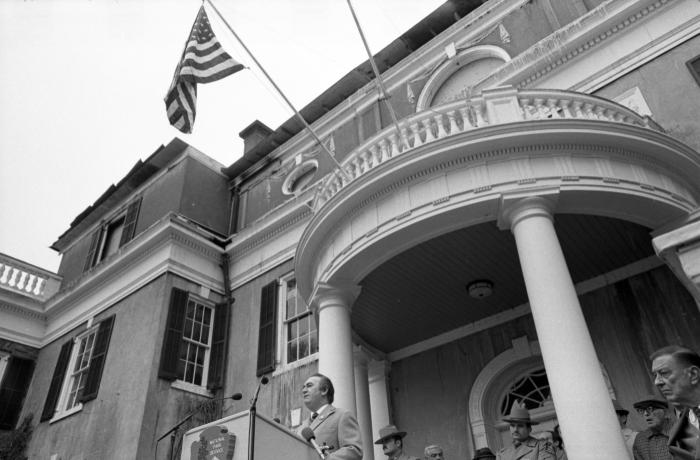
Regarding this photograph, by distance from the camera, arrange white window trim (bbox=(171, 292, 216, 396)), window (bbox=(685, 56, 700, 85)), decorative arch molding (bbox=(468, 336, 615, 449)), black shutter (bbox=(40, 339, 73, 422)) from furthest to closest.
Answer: black shutter (bbox=(40, 339, 73, 422)), white window trim (bbox=(171, 292, 216, 396)), decorative arch molding (bbox=(468, 336, 615, 449)), window (bbox=(685, 56, 700, 85))

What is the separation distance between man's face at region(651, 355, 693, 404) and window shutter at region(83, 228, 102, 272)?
16499mm

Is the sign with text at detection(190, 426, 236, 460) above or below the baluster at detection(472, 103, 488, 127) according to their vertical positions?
below

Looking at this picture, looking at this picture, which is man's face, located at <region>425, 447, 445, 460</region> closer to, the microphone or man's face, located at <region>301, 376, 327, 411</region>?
man's face, located at <region>301, 376, 327, 411</region>

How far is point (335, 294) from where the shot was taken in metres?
7.84

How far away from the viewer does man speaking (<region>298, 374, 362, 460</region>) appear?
3389 mm

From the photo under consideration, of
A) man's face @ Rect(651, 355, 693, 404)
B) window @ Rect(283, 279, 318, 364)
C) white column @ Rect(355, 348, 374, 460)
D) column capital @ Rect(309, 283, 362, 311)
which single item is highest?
window @ Rect(283, 279, 318, 364)

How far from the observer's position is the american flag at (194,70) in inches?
394

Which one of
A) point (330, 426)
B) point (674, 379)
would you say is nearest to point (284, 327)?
point (330, 426)

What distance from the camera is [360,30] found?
27.4ft

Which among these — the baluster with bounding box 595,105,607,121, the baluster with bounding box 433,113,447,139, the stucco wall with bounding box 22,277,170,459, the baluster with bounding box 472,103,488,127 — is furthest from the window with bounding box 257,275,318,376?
the baluster with bounding box 595,105,607,121

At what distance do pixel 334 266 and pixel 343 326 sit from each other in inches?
33.7

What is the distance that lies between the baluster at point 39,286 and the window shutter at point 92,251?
1.32m

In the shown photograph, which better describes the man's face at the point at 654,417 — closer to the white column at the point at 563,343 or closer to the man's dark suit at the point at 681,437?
the white column at the point at 563,343

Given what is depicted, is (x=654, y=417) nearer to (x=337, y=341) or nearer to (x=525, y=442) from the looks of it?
(x=525, y=442)
